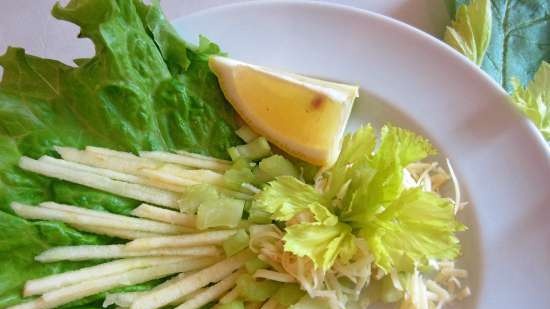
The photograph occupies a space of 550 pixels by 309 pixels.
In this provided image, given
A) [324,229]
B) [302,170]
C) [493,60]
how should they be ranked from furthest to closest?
[493,60] < [302,170] < [324,229]

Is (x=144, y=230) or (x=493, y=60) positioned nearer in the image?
(x=144, y=230)

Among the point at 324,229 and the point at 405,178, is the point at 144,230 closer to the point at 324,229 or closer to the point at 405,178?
the point at 324,229

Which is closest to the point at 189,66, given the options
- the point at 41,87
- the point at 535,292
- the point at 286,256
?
the point at 41,87

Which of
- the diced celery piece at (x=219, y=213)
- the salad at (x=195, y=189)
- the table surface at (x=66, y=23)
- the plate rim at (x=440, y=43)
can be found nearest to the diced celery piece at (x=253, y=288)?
the salad at (x=195, y=189)

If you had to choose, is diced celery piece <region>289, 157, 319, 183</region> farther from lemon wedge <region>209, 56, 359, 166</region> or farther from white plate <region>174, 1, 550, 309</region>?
white plate <region>174, 1, 550, 309</region>

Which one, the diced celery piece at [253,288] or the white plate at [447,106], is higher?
the white plate at [447,106]

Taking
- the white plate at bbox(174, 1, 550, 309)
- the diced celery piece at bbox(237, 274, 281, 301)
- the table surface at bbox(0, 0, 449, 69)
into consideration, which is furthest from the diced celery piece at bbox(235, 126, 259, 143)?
the table surface at bbox(0, 0, 449, 69)

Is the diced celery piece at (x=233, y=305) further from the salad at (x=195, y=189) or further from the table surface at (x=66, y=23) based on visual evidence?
the table surface at (x=66, y=23)
